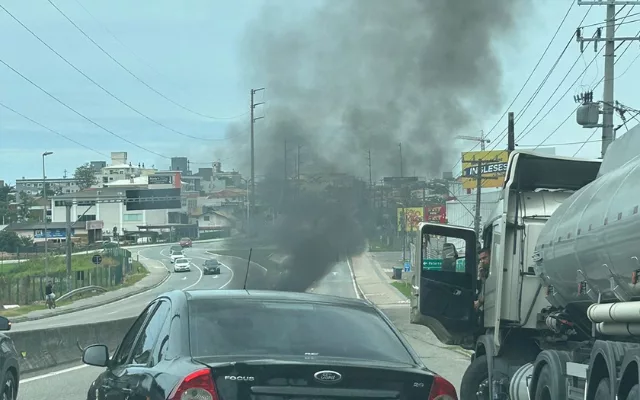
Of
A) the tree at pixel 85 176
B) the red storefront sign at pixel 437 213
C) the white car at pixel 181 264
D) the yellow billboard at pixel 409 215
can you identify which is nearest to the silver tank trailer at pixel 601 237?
the yellow billboard at pixel 409 215

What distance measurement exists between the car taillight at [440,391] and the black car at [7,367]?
6028 millimetres

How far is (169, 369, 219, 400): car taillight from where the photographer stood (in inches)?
193

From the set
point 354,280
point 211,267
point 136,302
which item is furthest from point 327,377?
point 211,267

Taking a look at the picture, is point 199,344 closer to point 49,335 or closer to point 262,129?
point 49,335

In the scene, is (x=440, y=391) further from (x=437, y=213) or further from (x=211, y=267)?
(x=211, y=267)

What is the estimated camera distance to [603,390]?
7680 millimetres

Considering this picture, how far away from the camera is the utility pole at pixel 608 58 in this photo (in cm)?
2688

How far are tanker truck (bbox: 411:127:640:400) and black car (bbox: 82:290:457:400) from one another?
2069 millimetres

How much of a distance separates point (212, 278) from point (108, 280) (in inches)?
323

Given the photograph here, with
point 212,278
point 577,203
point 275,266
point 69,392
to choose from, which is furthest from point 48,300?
point 577,203

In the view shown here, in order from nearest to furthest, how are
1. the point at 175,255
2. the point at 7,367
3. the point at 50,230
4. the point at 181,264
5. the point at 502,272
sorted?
1. the point at 7,367
2. the point at 502,272
3. the point at 181,264
4. the point at 175,255
5. the point at 50,230

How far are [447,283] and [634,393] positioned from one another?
22.7 feet

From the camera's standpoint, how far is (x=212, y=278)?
77188 millimetres

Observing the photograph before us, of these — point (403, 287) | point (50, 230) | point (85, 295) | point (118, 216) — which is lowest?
point (85, 295)
